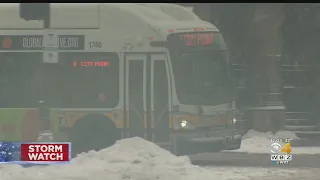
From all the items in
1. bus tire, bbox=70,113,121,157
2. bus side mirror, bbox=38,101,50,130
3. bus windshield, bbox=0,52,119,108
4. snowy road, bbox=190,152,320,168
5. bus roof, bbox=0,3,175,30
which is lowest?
snowy road, bbox=190,152,320,168

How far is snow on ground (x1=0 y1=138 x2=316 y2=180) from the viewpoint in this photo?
4246 millimetres

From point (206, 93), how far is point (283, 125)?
92 centimetres

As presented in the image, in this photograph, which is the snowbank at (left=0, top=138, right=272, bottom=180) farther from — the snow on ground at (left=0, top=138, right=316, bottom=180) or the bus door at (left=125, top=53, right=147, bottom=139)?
the bus door at (left=125, top=53, right=147, bottom=139)

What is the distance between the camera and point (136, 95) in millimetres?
4227

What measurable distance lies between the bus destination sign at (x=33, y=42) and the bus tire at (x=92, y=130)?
2.70 ft

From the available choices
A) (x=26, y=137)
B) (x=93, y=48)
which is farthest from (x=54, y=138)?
(x=93, y=48)

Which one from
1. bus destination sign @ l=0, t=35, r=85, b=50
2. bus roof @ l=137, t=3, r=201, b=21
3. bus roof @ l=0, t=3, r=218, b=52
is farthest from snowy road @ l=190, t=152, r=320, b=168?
bus destination sign @ l=0, t=35, r=85, b=50

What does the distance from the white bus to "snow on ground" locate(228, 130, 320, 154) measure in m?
0.11

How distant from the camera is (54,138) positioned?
4273 millimetres

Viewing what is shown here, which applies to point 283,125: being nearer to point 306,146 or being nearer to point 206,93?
point 306,146

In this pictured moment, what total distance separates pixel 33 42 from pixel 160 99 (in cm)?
159

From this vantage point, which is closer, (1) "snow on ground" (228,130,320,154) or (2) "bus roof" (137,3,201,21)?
(1) "snow on ground" (228,130,320,154)

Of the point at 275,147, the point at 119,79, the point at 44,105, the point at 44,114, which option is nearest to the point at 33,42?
the point at 44,105

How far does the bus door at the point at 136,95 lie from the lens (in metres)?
4.22
